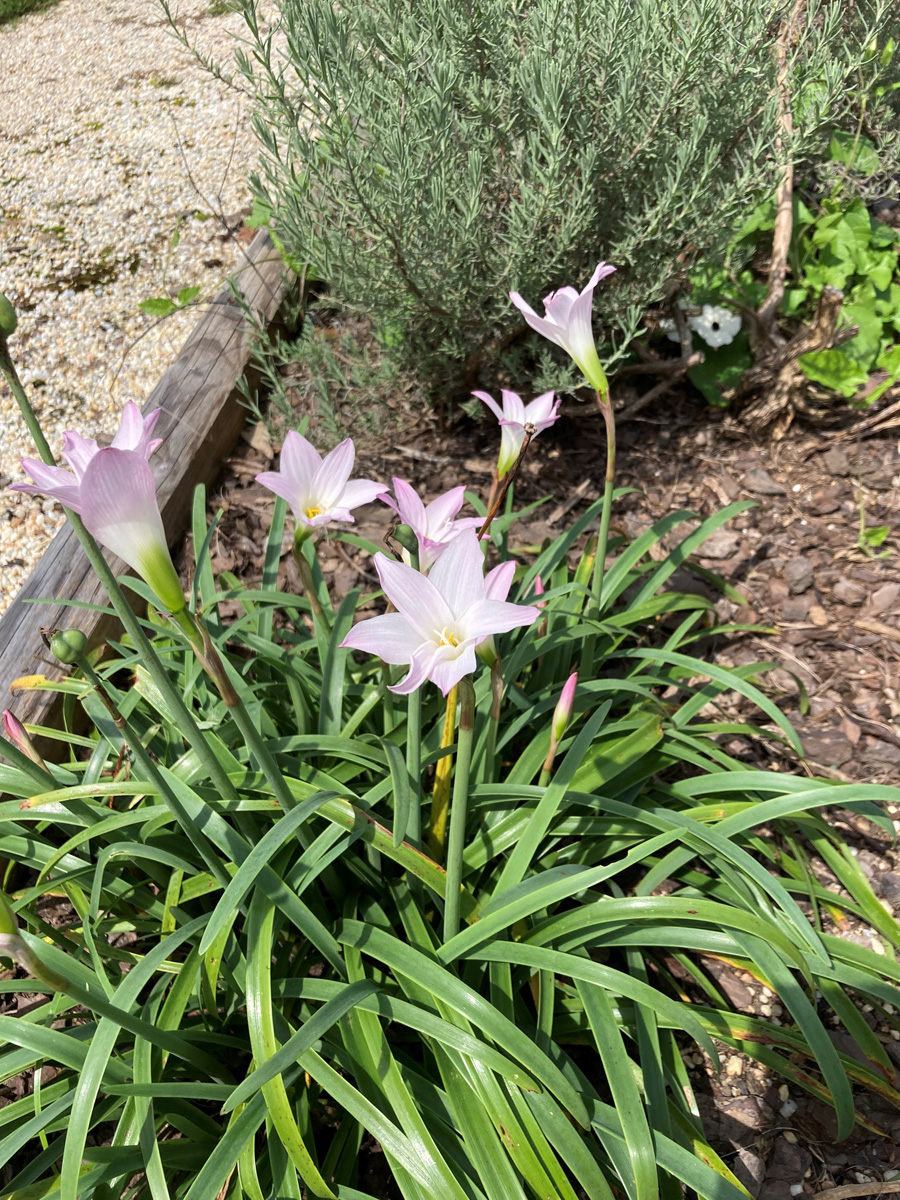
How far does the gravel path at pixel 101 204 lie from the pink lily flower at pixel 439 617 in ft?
6.67

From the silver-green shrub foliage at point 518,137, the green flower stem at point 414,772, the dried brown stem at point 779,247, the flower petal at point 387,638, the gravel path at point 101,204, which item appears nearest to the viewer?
the flower petal at point 387,638

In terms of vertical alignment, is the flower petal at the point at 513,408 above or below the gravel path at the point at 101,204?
below

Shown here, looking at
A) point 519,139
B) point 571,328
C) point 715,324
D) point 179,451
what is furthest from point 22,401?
point 715,324

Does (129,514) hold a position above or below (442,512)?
above

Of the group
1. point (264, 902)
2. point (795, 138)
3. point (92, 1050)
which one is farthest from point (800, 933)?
point (795, 138)

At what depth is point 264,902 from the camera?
1.31m

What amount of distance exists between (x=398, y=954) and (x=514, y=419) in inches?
37.8

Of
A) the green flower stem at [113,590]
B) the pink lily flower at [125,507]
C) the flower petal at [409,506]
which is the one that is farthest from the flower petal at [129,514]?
the flower petal at [409,506]

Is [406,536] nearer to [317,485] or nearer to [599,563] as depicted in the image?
[317,485]

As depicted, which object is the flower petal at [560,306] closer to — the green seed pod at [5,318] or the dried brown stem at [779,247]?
the green seed pod at [5,318]

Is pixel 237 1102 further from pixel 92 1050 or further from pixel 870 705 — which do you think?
pixel 870 705

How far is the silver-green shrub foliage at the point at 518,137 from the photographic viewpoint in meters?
2.02

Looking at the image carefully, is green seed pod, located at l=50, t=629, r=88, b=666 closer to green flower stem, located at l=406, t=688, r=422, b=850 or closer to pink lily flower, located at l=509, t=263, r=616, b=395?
green flower stem, located at l=406, t=688, r=422, b=850

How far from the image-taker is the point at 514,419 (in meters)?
1.47
